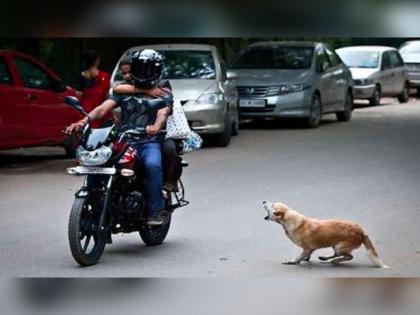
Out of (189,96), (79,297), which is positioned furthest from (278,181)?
(79,297)

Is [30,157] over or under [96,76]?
under

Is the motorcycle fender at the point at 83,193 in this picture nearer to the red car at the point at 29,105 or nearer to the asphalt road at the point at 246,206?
the asphalt road at the point at 246,206

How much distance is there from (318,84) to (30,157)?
6147mm

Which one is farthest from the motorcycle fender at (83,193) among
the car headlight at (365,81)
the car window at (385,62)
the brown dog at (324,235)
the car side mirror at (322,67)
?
the car window at (385,62)

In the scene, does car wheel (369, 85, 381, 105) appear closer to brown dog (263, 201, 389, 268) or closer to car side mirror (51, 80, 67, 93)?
car side mirror (51, 80, 67, 93)

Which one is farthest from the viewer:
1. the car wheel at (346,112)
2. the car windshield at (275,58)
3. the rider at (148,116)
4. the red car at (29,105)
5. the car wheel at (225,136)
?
the car wheel at (346,112)

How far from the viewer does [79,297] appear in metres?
4.23

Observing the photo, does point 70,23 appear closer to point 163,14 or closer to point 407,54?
point 163,14

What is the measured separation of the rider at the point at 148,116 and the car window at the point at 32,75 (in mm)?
5782

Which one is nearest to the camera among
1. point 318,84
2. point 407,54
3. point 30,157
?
point 30,157

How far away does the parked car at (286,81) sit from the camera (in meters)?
17.4

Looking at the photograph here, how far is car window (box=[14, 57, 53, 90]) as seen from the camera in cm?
1275

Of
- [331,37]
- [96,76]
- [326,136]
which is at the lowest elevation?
[326,136]

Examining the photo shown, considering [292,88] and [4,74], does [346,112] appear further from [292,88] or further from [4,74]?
[4,74]
